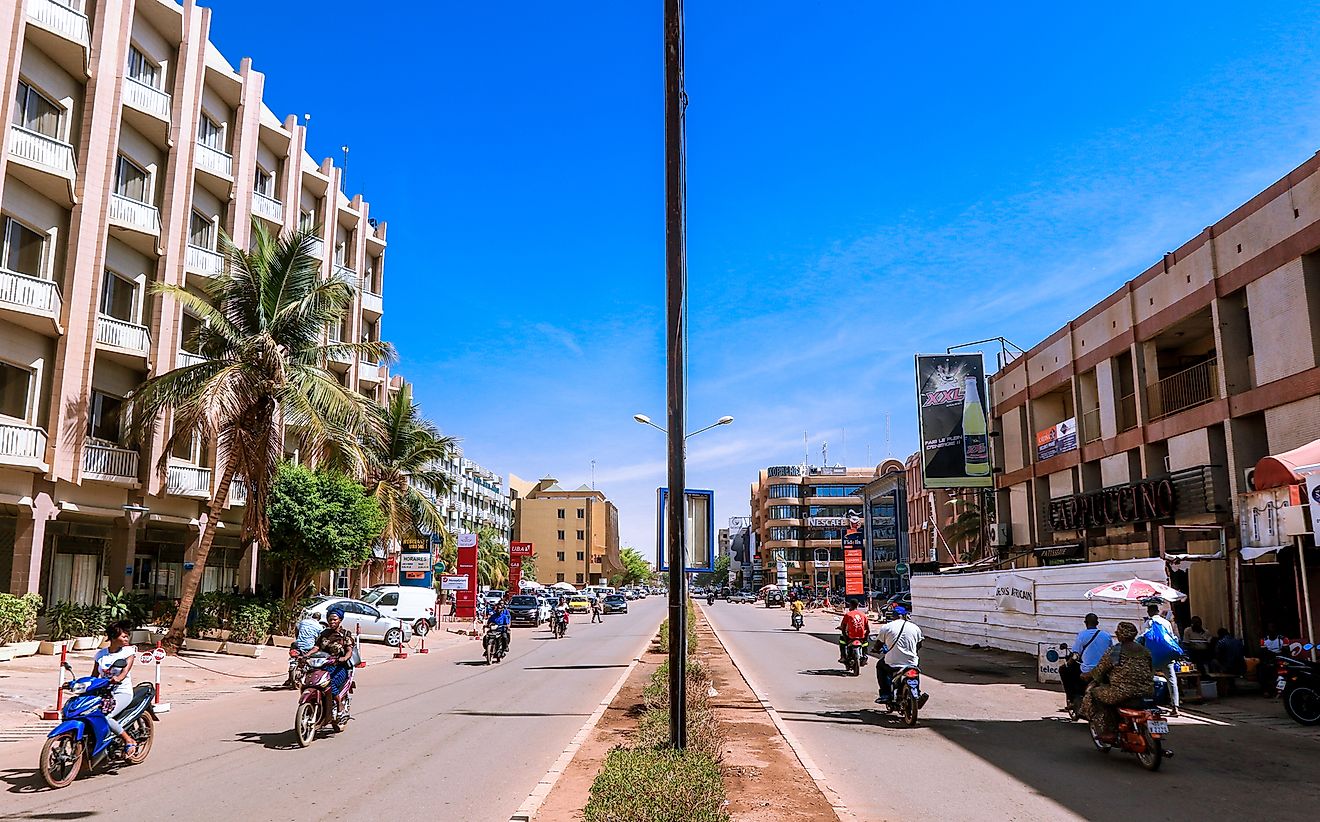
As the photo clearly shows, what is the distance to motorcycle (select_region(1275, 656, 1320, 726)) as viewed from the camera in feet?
42.8

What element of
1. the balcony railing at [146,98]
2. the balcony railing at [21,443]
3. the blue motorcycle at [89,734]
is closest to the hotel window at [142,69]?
the balcony railing at [146,98]

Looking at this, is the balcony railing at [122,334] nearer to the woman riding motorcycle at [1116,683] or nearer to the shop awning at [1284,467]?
the woman riding motorcycle at [1116,683]

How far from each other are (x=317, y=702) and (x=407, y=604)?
23388 mm

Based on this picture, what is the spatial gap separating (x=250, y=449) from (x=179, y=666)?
582cm

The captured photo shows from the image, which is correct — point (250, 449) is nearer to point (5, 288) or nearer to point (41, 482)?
point (41, 482)

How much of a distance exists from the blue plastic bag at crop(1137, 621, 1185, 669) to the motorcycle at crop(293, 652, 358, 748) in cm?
1203

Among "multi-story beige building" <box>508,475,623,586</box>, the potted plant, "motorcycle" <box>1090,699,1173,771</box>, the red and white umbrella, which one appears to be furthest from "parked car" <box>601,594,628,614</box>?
"multi-story beige building" <box>508,475,623,586</box>

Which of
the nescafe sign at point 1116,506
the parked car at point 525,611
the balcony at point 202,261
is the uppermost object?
the balcony at point 202,261

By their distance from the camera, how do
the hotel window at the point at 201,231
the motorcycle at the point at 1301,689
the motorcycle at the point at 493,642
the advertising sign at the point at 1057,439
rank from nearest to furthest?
the motorcycle at the point at 1301,689 → the motorcycle at the point at 493,642 → the hotel window at the point at 201,231 → the advertising sign at the point at 1057,439

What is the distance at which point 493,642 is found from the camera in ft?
80.1

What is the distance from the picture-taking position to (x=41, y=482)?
2214 centimetres

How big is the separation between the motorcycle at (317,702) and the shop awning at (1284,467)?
15.4 metres

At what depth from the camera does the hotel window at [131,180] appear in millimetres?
25312

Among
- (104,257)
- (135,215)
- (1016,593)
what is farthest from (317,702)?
(135,215)
